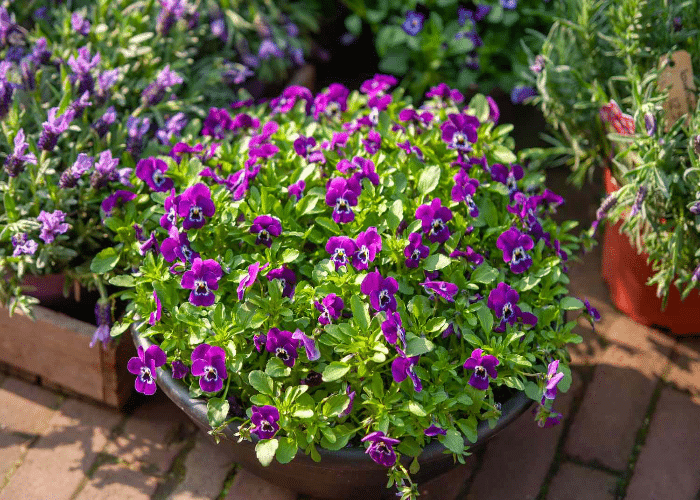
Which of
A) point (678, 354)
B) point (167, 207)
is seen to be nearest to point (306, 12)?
point (167, 207)

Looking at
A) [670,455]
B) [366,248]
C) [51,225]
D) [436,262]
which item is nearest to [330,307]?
[366,248]

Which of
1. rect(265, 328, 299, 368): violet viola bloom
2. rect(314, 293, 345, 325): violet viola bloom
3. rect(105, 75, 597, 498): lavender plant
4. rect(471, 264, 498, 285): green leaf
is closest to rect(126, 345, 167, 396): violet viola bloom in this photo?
rect(105, 75, 597, 498): lavender plant

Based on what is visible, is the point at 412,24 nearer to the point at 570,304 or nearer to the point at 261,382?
the point at 570,304

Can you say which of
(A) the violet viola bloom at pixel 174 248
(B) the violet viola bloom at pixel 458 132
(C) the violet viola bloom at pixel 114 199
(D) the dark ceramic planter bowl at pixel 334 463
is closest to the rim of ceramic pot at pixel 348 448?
(D) the dark ceramic planter bowl at pixel 334 463

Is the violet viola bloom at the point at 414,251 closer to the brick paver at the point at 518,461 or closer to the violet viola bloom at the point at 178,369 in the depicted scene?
the violet viola bloom at the point at 178,369

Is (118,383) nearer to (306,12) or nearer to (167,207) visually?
(167,207)
